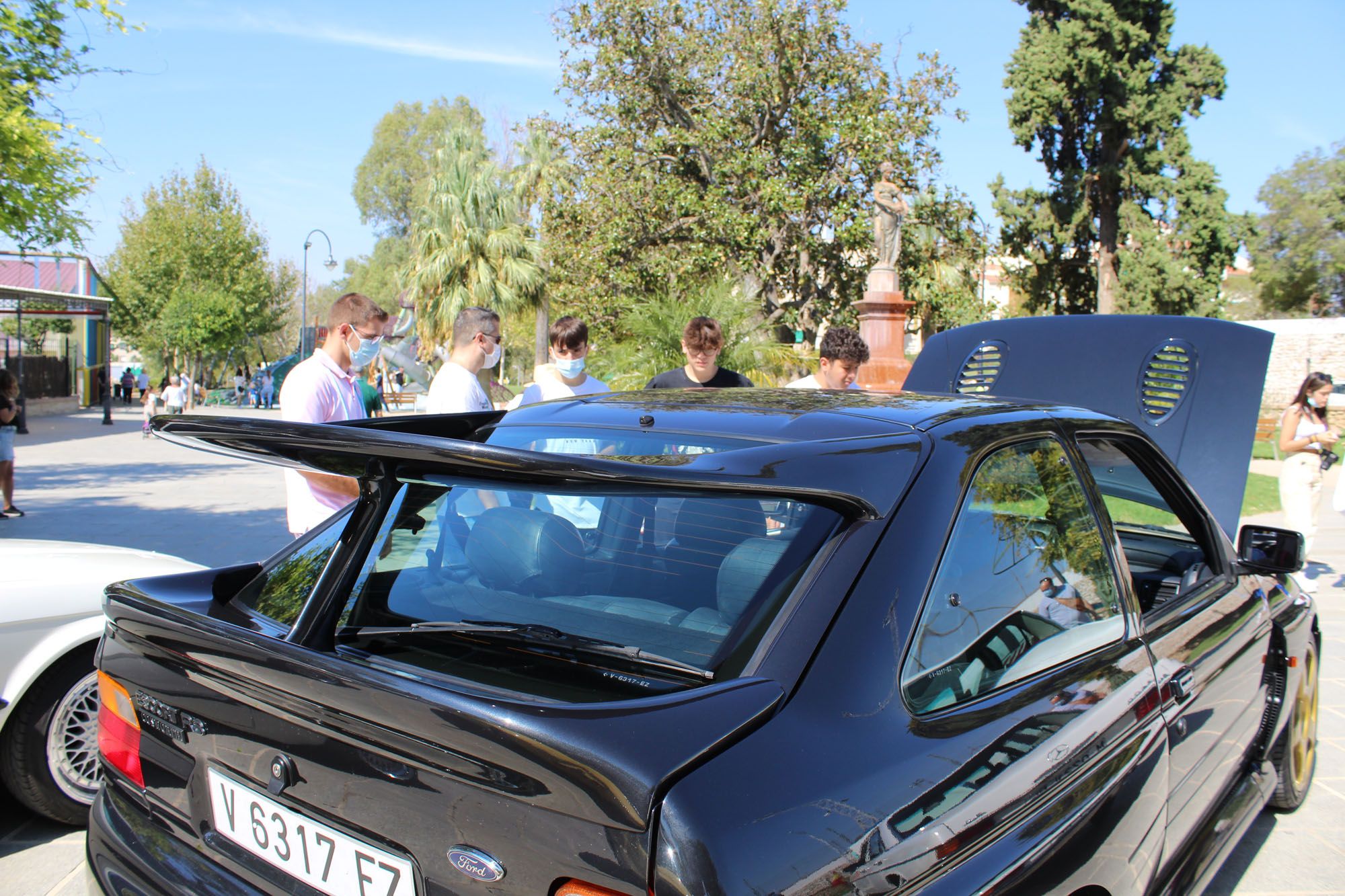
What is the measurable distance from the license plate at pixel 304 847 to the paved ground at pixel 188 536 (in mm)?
1910

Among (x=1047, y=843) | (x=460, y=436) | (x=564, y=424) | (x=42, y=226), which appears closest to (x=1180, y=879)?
(x=1047, y=843)

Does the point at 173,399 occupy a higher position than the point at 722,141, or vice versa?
the point at 722,141

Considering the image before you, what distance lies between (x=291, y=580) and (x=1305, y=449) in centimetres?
819

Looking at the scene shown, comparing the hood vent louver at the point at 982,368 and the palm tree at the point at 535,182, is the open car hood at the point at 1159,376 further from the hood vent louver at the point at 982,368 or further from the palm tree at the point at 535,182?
the palm tree at the point at 535,182

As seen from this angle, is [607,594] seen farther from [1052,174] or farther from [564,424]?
[1052,174]

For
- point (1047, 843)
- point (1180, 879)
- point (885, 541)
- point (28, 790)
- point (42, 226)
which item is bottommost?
point (28, 790)

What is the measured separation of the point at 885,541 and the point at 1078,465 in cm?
94

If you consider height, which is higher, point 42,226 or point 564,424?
point 42,226

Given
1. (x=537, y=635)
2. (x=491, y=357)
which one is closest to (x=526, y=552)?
(x=537, y=635)

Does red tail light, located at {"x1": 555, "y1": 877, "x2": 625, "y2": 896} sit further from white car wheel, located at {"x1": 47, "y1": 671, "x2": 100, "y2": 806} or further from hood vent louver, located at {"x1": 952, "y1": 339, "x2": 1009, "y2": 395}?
hood vent louver, located at {"x1": 952, "y1": 339, "x2": 1009, "y2": 395}

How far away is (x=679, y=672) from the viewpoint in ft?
5.44

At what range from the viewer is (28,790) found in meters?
3.41

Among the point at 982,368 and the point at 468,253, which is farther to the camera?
the point at 468,253

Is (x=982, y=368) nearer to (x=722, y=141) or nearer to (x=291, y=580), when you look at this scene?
(x=291, y=580)
